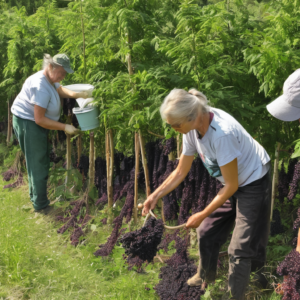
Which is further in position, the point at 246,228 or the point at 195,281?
the point at 195,281

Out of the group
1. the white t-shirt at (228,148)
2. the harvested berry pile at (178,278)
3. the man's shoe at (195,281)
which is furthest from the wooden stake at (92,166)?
the man's shoe at (195,281)

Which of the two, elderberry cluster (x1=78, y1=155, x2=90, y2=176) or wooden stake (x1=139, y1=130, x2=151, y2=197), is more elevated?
wooden stake (x1=139, y1=130, x2=151, y2=197)

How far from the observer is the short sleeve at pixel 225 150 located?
6.99ft

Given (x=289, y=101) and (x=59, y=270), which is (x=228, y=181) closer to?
(x=289, y=101)

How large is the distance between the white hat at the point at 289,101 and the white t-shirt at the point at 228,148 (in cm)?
30

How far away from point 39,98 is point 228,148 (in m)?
2.54

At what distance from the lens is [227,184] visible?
220 cm

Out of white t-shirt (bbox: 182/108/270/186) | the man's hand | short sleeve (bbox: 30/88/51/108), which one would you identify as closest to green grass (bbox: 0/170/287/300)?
the man's hand

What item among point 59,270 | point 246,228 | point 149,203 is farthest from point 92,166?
point 246,228

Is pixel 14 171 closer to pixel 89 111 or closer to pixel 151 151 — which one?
pixel 89 111

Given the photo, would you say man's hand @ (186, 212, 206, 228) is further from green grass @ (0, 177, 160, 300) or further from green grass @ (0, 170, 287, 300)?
green grass @ (0, 177, 160, 300)

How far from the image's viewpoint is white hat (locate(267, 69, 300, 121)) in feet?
6.24

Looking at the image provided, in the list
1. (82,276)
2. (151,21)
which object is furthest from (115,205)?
(151,21)

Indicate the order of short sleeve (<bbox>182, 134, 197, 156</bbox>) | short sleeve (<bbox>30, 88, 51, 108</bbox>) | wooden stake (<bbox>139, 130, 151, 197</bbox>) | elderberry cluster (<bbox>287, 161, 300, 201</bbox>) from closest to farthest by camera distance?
short sleeve (<bbox>182, 134, 197, 156</bbox>), elderberry cluster (<bbox>287, 161, 300, 201</bbox>), wooden stake (<bbox>139, 130, 151, 197</bbox>), short sleeve (<bbox>30, 88, 51, 108</bbox>)
